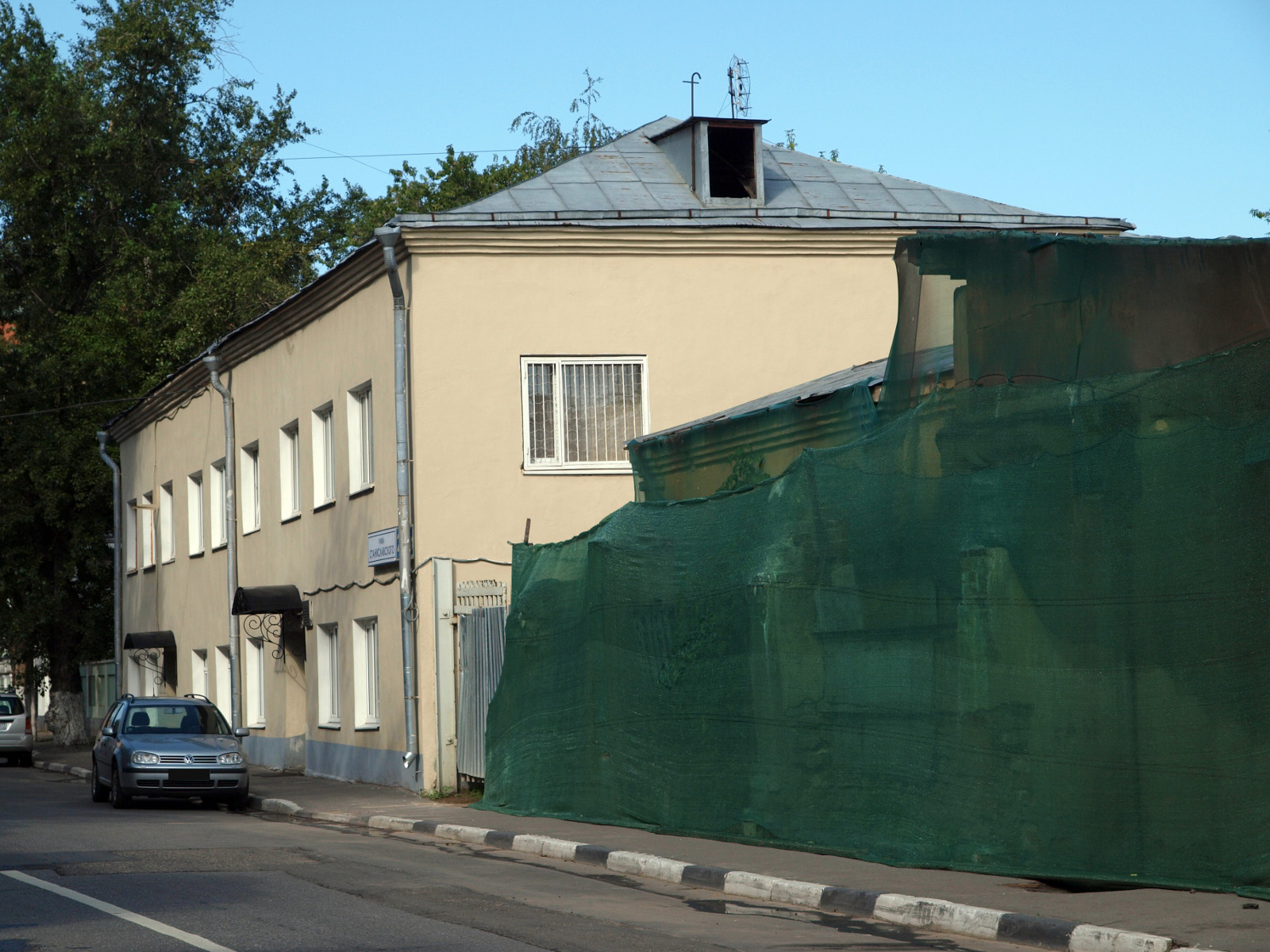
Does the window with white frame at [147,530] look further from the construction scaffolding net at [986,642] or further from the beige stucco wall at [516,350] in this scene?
the construction scaffolding net at [986,642]

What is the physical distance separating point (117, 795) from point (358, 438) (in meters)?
5.68

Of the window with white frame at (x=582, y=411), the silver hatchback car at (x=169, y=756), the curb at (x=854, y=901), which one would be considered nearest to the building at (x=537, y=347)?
the window with white frame at (x=582, y=411)

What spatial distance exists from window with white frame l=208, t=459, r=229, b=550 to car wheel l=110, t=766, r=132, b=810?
8.98m

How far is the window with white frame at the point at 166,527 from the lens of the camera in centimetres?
3063

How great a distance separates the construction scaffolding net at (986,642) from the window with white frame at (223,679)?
15324mm

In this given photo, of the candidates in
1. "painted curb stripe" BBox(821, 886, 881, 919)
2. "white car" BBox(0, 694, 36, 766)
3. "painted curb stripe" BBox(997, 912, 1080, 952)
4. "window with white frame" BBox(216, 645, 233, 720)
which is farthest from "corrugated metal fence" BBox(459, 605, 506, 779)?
"white car" BBox(0, 694, 36, 766)

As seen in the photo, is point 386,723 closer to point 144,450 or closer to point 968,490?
point 968,490

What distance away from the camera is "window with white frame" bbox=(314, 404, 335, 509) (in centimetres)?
2238

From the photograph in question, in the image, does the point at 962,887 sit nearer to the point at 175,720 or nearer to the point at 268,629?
the point at 175,720

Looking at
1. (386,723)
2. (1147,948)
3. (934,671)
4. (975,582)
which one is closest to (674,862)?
(934,671)

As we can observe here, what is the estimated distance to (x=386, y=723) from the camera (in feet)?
63.7

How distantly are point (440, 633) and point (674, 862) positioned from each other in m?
7.69

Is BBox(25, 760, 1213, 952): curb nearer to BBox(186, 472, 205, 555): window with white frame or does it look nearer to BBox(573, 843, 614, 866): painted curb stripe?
BBox(573, 843, 614, 866): painted curb stripe

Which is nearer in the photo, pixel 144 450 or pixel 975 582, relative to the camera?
pixel 975 582
